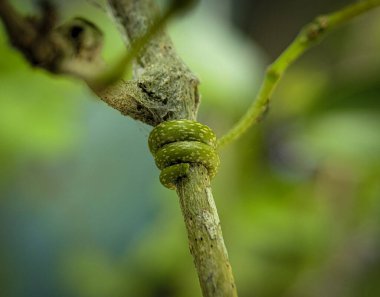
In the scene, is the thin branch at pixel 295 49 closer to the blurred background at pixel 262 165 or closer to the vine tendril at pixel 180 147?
the vine tendril at pixel 180 147

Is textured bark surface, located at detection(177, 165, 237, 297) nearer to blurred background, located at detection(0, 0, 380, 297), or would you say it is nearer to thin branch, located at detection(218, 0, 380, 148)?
thin branch, located at detection(218, 0, 380, 148)

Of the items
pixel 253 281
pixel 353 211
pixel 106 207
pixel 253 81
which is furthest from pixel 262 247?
pixel 106 207

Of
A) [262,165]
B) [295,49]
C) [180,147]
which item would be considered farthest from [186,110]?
[262,165]

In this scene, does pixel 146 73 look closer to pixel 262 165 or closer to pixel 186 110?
pixel 186 110

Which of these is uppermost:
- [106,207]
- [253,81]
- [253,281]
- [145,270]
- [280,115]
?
[106,207]

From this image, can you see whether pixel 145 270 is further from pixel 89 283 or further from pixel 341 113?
pixel 341 113

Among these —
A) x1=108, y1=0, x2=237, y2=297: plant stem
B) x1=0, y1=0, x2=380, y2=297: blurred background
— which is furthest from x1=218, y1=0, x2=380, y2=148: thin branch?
x1=0, y1=0, x2=380, y2=297: blurred background
